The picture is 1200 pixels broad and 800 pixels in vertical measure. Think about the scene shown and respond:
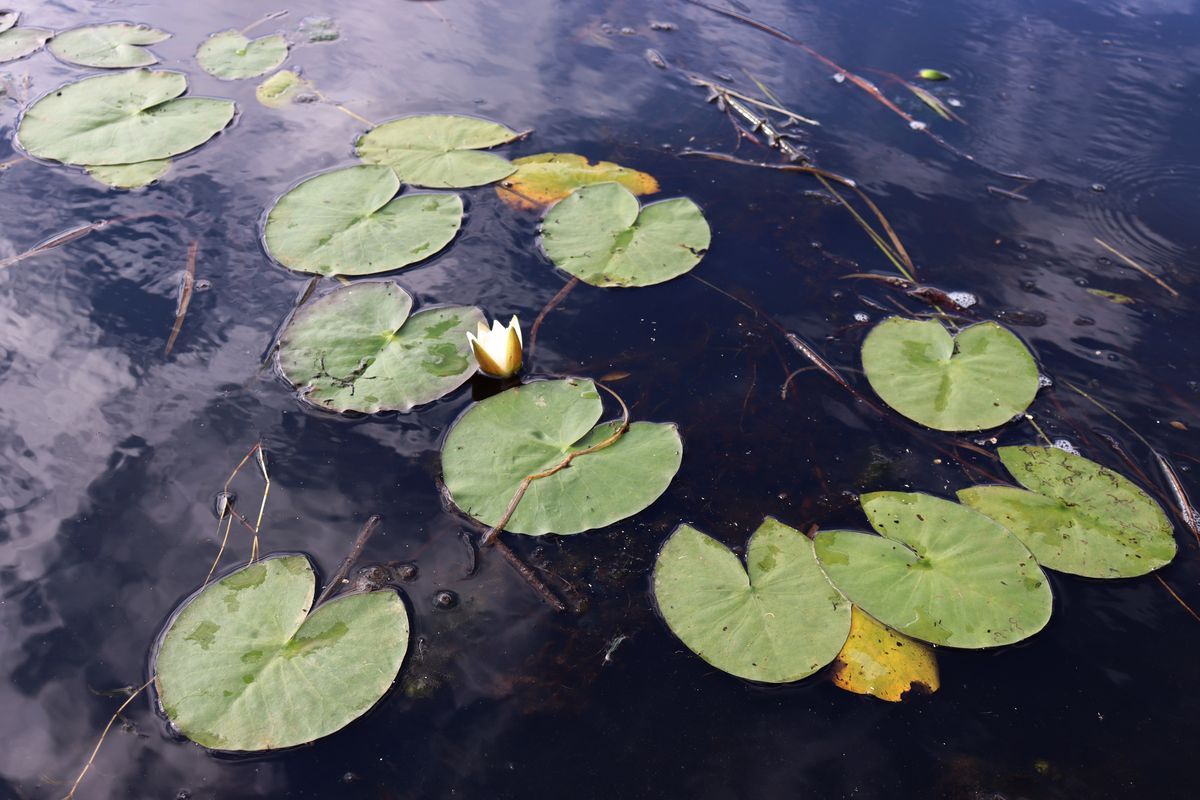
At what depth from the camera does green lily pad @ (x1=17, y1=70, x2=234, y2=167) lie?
4156 mm

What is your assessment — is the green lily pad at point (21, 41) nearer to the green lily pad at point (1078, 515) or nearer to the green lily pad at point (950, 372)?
the green lily pad at point (950, 372)

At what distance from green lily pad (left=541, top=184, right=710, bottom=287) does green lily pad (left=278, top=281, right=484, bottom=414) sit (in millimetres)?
656

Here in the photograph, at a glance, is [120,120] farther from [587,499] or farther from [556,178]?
[587,499]

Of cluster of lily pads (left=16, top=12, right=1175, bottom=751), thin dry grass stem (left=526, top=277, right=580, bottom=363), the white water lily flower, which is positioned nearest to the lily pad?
cluster of lily pads (left=16, top=12, right=1175, bottom=751)

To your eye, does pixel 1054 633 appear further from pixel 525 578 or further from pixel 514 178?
pixel 514 178

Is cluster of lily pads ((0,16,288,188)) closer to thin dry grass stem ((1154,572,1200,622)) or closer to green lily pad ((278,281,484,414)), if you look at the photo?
green lily pad ((278,281,484,414))

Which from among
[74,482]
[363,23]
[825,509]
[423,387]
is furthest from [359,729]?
[363,23]

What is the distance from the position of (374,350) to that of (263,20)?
→ 152 inches

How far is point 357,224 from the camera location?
12.2 ft

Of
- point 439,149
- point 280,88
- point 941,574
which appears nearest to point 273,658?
point 941,574

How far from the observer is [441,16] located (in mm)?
5629

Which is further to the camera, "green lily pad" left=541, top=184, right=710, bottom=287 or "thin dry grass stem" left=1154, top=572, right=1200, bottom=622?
"green lily pad" left=541, top=184, right=710, bottom=287

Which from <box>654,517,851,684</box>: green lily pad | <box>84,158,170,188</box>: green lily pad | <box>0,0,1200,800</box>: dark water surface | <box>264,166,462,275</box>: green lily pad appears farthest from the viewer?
<box>84,158,170,188</box>: green lily pad

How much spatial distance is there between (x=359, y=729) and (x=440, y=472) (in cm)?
95
